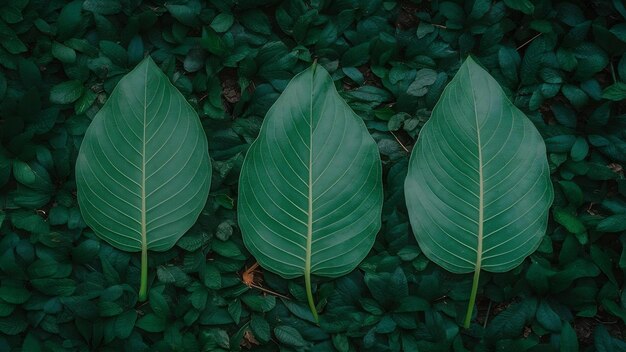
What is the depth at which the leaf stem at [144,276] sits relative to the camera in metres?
1.50

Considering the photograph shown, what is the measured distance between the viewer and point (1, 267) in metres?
1.47

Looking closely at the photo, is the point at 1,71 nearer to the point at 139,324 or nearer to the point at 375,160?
the point at 139,324

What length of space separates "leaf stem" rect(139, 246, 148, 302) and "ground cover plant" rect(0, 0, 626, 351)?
0.6 inches

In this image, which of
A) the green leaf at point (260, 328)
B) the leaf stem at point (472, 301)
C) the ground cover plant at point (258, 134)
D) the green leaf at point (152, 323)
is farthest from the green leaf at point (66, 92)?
the leaf stem at point (472, 301)

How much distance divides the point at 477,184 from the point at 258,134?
43 cm

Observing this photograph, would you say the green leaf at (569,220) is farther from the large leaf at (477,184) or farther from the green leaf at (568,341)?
the green leaf at (568,341)

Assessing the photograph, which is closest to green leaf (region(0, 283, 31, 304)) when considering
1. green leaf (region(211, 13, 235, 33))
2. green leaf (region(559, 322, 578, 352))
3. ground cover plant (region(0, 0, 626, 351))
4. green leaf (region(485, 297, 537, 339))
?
ground cover plant (region(0, 0, 626, 351))

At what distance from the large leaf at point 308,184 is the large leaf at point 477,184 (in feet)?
0.35

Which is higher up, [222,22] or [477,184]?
[222,22]

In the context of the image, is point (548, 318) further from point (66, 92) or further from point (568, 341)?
point (66, 92)

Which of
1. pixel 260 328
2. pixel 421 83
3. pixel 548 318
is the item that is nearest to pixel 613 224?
pixel 548 318

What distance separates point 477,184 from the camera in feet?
4.94

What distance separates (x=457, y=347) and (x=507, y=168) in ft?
1.14

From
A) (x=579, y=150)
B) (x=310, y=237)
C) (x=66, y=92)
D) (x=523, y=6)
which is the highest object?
(x=523, y=6)
